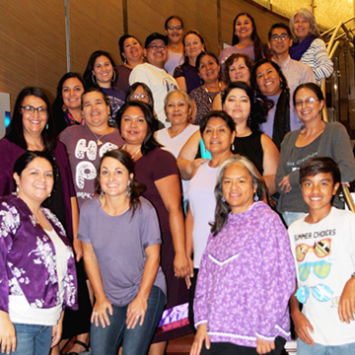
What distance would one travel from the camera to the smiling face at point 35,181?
2.36 meters

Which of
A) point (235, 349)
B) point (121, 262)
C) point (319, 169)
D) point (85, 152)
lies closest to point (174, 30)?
point (85, 152)

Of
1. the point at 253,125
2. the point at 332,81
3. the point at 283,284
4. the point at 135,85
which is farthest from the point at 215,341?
the point at 332,81

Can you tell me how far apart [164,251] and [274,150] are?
1.03 meters

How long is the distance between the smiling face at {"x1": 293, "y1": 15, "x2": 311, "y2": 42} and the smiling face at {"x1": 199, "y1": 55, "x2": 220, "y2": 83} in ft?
3.45

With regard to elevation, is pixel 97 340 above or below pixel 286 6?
below

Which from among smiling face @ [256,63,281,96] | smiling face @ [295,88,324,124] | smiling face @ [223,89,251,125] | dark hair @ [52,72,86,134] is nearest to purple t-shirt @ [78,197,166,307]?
smiling face @ [223,89,251,125]

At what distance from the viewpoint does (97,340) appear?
7.90 feet

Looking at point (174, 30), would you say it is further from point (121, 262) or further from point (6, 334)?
point (6, 334)

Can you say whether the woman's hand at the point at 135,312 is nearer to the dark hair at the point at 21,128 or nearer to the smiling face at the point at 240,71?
the dark hair at the point at 21,128

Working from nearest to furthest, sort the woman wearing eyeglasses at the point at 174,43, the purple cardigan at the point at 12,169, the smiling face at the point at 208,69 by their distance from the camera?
the purple cardigan at the point at 12,169
the smiling face at the point at 208,69
the woman wearing eyeglasses at the point at 174,43

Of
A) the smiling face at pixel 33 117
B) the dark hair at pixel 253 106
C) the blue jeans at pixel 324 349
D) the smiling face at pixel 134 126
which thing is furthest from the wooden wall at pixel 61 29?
the blue jeans at pixel 324 349

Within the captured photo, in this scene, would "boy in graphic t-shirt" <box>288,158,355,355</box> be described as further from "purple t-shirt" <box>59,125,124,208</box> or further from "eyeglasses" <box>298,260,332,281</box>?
"purple t-shirt" <box>59,125,124,208</box>

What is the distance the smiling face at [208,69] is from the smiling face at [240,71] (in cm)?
45

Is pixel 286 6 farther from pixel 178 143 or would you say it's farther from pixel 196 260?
pixel 196 260
